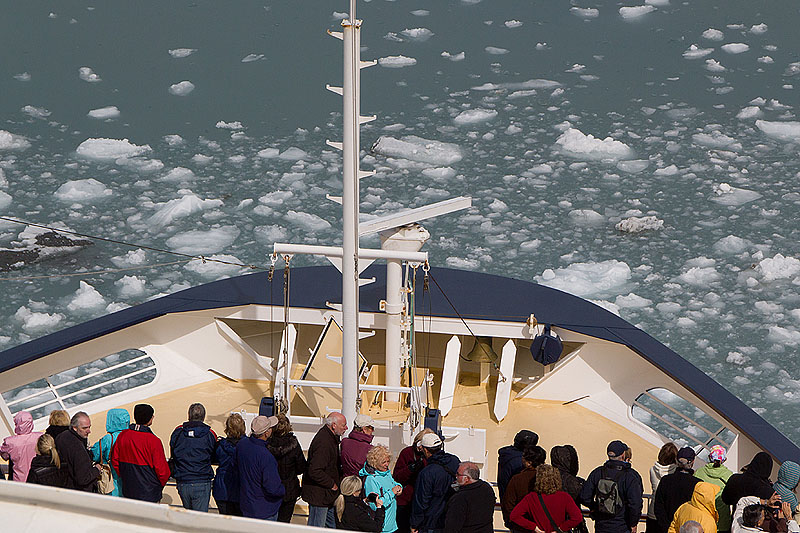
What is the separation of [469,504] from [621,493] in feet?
2.31

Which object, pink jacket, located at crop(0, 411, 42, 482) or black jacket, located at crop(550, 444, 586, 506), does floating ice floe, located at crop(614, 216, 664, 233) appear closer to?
black jacket, located at crop(550, 444, 586, 506)

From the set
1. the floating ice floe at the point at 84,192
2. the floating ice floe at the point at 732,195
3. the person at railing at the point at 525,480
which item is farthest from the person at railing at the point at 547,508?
the floating ice floe at the point at 84,192

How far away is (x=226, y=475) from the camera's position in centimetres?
440

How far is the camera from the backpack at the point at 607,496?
411cm

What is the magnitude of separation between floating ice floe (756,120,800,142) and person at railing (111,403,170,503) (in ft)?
72.8

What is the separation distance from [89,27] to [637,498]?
32.1 metres

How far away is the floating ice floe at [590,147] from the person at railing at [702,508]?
19.8 meters

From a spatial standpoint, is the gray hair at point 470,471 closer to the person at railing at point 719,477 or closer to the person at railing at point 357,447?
the person at railing at point 357,447

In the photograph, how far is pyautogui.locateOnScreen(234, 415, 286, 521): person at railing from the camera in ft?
13.9

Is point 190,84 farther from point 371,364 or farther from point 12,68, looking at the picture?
point 371,364

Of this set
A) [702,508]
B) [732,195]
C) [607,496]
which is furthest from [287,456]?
[732,195]

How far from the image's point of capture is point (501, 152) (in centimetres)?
2392

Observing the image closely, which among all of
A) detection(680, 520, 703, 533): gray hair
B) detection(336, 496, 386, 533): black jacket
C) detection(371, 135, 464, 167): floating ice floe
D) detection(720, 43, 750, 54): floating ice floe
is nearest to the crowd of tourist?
detection(336, 496, 386, 533): black jacket

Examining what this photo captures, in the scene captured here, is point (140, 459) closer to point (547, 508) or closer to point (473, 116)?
point (547, 508)
